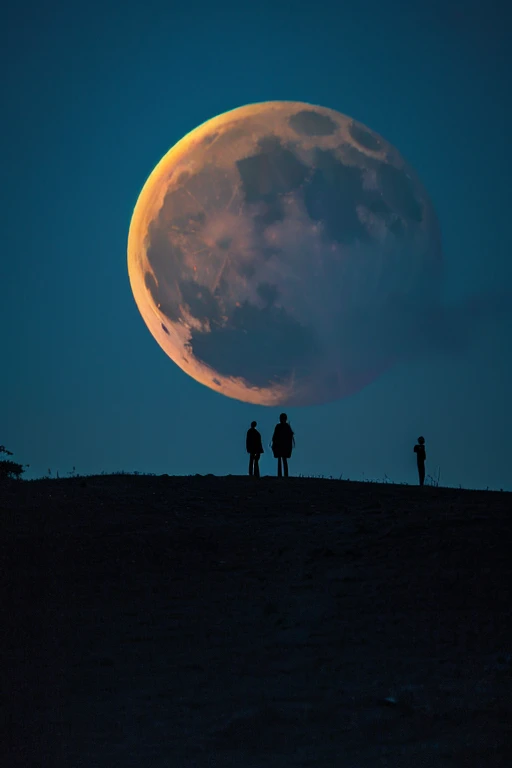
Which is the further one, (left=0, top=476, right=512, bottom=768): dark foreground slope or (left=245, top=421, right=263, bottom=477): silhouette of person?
(left=245, top=421, right=263, bottom=477): silhouette of person

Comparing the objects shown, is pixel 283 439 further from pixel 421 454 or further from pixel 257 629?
pixel 257 629

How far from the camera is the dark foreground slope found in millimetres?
10336

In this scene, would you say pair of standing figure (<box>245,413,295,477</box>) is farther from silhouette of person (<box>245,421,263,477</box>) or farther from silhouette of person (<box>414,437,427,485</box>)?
silhouette of person (<box>414,437,427,485</box>)

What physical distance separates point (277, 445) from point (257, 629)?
41.0 ft

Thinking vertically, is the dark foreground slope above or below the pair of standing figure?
below

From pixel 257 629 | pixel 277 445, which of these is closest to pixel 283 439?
pixel 277 445

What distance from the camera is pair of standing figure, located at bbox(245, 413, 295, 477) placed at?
26.6 metres

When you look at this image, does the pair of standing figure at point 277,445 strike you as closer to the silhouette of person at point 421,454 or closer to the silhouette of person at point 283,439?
the silhouette of person at point 283,439

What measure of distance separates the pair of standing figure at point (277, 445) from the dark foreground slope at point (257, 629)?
329cm

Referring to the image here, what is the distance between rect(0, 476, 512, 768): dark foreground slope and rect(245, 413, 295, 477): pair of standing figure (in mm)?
3286

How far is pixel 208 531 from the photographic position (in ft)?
65.3

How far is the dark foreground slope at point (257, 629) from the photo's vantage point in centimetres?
1034

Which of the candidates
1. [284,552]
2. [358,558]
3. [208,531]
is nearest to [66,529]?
[208,531]

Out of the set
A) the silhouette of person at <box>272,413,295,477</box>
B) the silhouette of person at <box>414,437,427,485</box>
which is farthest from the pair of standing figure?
the silhouette of person at <box>414,437,427,485</box>
